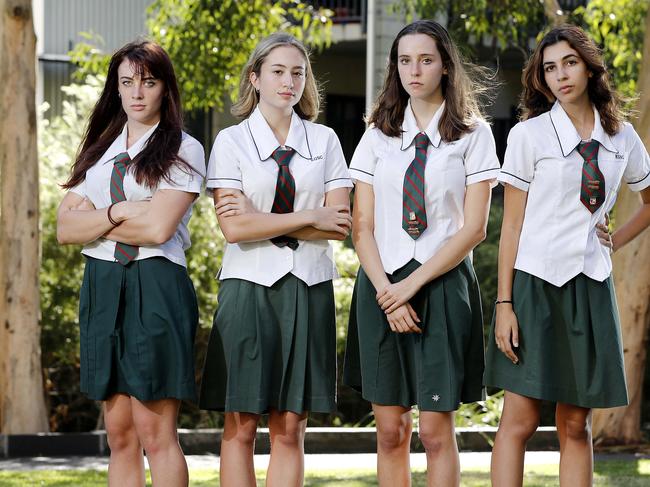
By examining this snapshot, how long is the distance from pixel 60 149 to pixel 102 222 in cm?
645

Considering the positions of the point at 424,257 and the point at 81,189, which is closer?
the point at 424,257

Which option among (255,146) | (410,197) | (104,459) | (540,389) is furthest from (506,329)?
(104,459)

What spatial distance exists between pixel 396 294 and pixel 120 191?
115 centimetres

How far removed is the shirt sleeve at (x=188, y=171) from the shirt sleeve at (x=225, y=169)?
2.1 inches

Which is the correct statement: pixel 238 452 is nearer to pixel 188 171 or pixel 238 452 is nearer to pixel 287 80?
pixel 188 171

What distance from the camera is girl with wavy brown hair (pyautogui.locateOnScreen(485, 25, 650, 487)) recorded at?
176 inches

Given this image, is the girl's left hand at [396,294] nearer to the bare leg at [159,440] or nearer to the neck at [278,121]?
the neck at [278,121]

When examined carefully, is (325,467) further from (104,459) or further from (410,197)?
(410,197)

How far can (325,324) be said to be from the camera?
4.61 m

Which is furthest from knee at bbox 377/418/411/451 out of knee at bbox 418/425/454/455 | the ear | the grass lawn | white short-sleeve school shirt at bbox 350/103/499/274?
the grass lawn

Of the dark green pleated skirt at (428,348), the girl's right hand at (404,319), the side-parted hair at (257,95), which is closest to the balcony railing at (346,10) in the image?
the side-parted hair at (257,95)

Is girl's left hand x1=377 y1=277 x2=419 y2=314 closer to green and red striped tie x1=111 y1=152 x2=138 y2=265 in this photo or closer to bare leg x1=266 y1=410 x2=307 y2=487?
bare leg x1=266 y1=410 x2=307 y2=487

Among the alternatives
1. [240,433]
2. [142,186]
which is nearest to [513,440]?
[240,433]

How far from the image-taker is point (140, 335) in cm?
450
